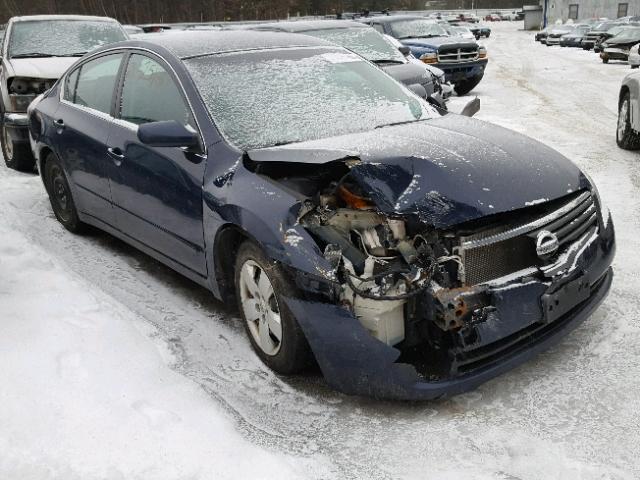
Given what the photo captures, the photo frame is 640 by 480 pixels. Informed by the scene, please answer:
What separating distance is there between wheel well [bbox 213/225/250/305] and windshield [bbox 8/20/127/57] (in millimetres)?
5991

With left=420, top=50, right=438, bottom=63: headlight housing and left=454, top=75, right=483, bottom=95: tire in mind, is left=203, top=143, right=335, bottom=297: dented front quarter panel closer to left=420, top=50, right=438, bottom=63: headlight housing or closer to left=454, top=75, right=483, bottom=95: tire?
left=420, top=50, right=438, bottom=63: headlight housing

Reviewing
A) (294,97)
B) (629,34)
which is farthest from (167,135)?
(629,34)

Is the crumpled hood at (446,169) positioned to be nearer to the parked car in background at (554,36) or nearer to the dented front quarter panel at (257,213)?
the dented front quarter panel at (257,213)

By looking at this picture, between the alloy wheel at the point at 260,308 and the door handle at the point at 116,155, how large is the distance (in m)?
1.46

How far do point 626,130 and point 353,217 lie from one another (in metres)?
6.09

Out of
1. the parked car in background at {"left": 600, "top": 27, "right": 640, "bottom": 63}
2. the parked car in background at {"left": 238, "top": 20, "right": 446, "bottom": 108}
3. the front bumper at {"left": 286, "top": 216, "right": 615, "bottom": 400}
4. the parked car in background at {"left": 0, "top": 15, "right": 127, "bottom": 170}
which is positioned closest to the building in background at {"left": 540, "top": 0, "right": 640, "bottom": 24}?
the parked car in background at {"left": 600, "top": 27, "right": 640, "bottom": 63}

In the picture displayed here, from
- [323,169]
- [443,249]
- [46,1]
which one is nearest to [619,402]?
[443,249]

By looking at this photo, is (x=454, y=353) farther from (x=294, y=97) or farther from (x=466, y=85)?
(x=466, y=85)

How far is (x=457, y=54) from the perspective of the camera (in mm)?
13695

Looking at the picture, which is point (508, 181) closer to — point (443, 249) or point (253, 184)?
point (443, 249)

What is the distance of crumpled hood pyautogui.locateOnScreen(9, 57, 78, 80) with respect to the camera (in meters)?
7.76

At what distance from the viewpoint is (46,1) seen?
2291 inches

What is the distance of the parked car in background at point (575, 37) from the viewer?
34344mm

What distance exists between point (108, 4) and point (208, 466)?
66.0 m
